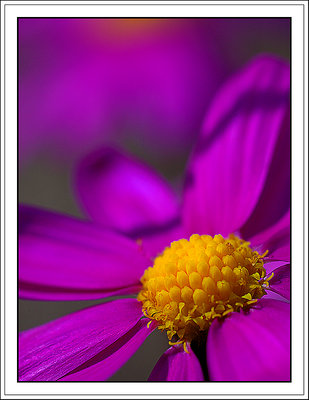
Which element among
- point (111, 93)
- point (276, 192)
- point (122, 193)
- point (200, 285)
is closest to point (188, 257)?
point (200, 285)

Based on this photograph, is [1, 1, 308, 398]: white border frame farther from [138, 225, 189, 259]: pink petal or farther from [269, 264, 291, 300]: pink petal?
[138, 225, 189, 259]: pink petal

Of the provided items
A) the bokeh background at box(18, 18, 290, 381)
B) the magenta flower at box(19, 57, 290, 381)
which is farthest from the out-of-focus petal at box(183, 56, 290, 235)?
the bokeh background at box(18, 18, 290, 381)

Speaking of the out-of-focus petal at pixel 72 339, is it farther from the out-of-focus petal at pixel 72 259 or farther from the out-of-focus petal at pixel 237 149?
the out-of-focus petal at pixel 237 149

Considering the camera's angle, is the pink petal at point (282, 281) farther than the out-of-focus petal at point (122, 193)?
No

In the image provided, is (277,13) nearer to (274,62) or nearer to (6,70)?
(274,62)

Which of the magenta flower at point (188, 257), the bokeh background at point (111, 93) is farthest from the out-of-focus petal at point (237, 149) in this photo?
the bokeh background at point (111, 93)

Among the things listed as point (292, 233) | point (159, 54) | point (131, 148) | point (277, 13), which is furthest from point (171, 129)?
point (292, 233)
